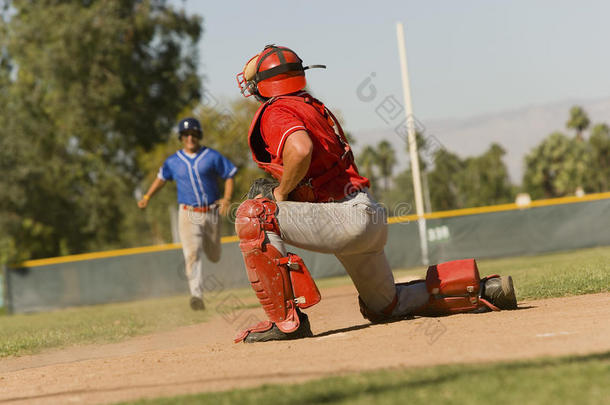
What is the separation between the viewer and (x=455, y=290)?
17.2 ft

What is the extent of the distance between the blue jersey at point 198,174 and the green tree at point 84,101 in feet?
79.0

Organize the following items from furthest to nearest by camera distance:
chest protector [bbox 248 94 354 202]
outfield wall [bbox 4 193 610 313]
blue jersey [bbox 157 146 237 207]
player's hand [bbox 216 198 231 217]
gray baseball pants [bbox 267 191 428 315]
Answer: outfield wall [bbox 4 193 610 313] → blue jersey [bbox 157 146 237 207] → player's hand [bbox 216 198 231 217] → chest protector [bbox 248 94 354 202] → gray baseball pants [bbox 267 191 428 315]

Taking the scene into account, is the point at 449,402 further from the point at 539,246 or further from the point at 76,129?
the point at 76,129

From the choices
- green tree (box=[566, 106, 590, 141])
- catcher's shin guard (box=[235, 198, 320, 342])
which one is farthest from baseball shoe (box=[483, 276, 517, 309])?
green tree (box=[566, 106, 590, 141])

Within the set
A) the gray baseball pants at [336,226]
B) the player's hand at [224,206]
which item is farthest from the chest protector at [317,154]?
the player's hand at [224,206]

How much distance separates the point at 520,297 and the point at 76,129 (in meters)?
29.8

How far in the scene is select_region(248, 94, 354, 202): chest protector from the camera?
15.9 feet

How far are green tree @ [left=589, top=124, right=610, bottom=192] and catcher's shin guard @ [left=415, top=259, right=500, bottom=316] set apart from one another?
266 feet

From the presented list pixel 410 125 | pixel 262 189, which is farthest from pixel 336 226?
pixel 410 125

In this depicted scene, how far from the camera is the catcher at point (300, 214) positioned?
187 inches

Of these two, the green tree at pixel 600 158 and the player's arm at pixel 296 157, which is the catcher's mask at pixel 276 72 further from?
the green tree at pixel 600 158

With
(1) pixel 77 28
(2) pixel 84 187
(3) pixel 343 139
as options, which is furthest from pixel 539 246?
(2) pixel 84 187

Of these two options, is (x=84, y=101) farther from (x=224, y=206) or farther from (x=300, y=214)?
(x=300, y=214)

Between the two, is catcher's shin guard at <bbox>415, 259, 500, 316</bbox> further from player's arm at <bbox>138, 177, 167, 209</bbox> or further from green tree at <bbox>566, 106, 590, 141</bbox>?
green tree at <bbox>566, 106, 590, 141</bbox>
